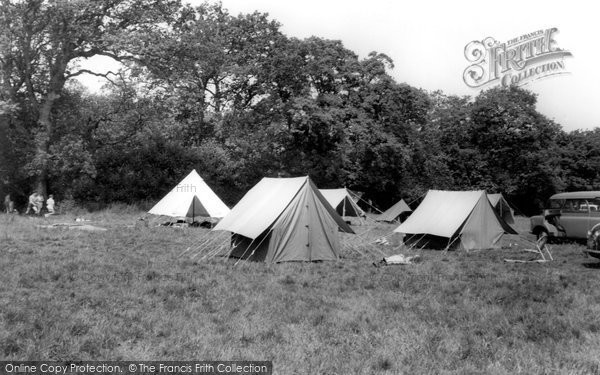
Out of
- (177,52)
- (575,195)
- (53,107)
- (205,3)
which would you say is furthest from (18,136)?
(575,195)

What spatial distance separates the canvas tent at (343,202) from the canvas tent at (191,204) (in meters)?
7.07

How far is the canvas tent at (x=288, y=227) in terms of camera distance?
11555 mm

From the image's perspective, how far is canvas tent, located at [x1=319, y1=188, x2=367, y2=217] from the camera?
25386mm

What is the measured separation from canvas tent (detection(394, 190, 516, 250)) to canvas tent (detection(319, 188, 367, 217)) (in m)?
9.58

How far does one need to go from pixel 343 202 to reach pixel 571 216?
471 inches

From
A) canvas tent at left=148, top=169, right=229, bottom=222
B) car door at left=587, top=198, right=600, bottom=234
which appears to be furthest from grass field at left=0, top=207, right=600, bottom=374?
canvas tent at left=148, top=169, right=229, bottom=222

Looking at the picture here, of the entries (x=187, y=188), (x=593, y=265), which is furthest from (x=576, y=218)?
(x=187, y=188)

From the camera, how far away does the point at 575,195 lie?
611 inches

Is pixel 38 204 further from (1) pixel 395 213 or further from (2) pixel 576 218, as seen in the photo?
(2) pixel 576 218

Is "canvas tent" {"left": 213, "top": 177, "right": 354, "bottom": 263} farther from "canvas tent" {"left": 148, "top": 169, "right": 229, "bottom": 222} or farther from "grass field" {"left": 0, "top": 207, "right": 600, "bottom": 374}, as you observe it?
"canvas tent" {"left": 148, "top": 169, "right": 229, "bottom": 222}

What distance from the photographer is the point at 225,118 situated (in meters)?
30.3


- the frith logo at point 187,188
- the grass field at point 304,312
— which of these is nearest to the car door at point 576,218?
the grass field at point 304,312

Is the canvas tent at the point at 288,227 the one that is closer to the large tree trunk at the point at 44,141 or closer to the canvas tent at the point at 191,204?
the canvas tent at the point at 191,204

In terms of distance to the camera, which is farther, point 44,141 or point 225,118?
point 225,118
